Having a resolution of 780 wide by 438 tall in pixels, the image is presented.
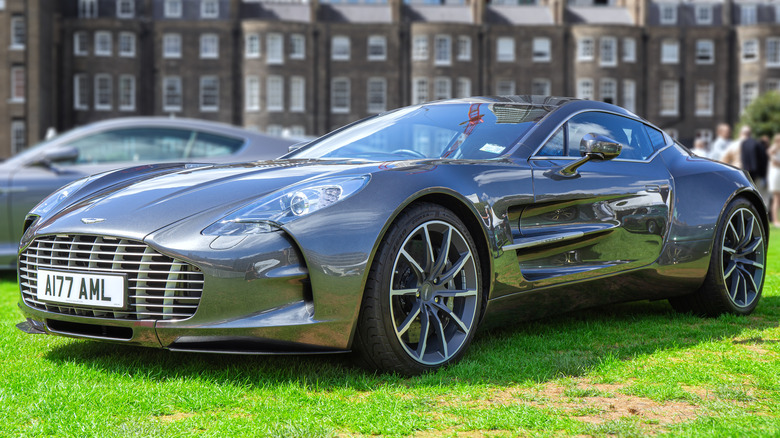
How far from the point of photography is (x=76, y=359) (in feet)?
11.4

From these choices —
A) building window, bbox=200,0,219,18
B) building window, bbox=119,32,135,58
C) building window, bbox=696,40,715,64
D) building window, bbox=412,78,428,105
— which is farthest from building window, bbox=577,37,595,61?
building window, bbox=119,32,135,58

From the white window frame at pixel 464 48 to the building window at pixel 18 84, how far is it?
80.6 feet

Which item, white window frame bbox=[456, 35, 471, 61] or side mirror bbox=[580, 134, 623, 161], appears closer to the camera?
side mirror bbox=[580, 134, 623, 161]

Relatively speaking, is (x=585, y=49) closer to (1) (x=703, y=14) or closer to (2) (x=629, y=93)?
(2) (x=629, y=93)

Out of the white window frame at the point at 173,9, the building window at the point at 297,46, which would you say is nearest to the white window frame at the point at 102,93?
the white window frame at the point at 173,9

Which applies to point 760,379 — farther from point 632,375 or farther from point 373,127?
point 373,127

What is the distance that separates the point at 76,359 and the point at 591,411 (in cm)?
224

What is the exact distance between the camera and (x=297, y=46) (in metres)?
45.9

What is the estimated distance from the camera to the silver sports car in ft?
9.53

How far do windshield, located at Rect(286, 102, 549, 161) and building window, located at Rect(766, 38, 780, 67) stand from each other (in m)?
51.6

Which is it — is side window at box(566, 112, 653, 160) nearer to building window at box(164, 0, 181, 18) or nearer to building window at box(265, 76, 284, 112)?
building window at box(265, 76, 284, 112)

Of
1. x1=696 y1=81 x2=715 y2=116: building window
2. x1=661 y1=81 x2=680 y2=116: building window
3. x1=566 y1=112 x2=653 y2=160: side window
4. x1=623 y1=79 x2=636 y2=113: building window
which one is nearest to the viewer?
x1=566 y1=112 x2=653 y2=160: side window

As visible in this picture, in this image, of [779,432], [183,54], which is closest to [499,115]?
[779,432]

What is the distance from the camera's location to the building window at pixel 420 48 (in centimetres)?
4678
